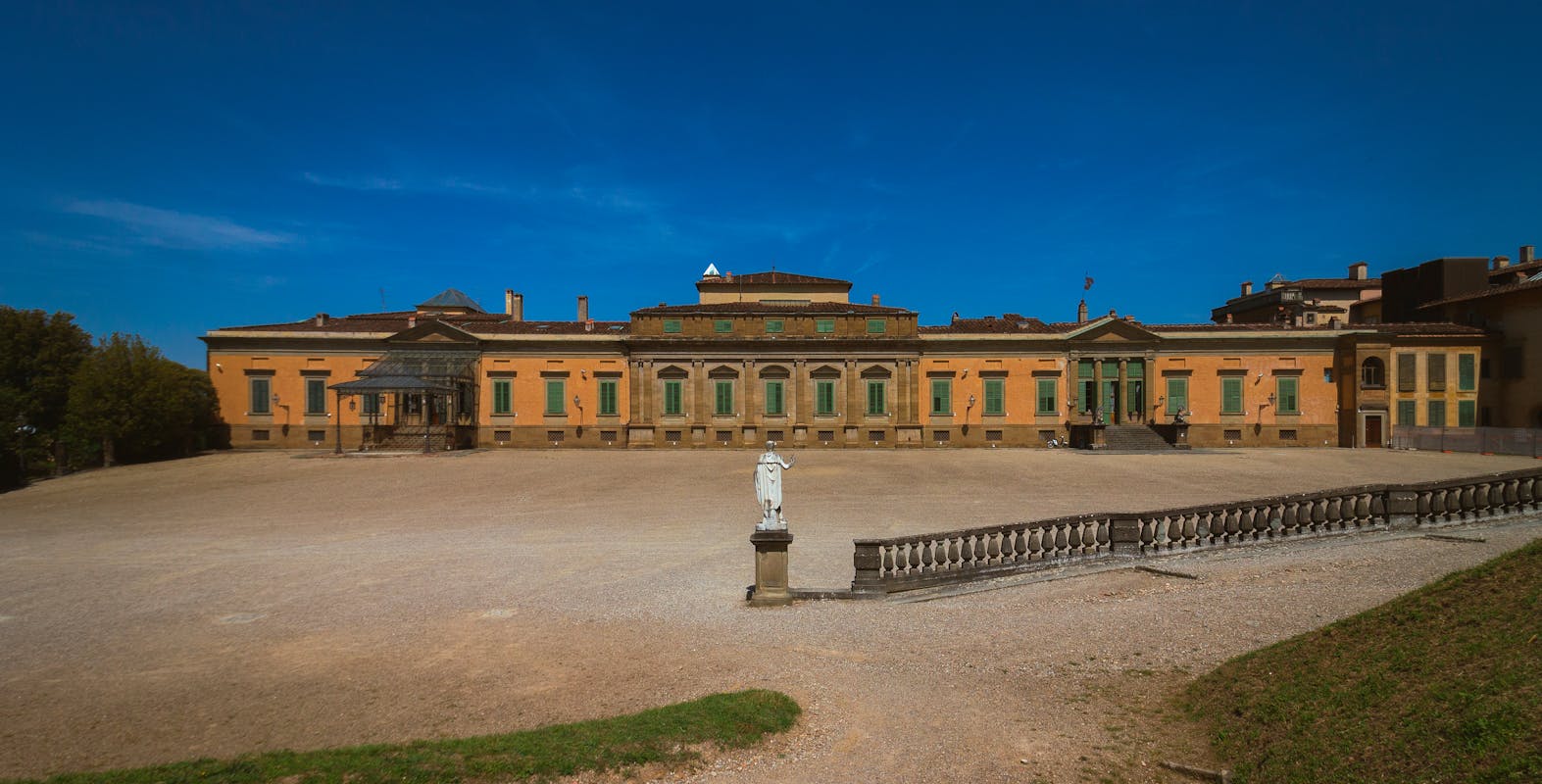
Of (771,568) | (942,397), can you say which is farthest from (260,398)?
(771,568)

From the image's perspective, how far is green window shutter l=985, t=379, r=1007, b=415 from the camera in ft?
128

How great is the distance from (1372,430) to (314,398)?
189 feet

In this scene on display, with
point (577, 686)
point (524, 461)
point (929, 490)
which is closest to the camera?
point (577, 686)

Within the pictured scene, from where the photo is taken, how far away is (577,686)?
277 inches

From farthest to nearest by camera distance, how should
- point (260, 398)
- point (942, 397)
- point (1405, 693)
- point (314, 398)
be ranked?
1. point (942, 397)
2. point (314, 398)
3. point (260, 398)
4. point (1405, 693)

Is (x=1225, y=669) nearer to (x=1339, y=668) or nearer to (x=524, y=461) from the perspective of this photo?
(x=1339, y=668)

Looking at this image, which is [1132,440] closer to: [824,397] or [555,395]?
[824,397]

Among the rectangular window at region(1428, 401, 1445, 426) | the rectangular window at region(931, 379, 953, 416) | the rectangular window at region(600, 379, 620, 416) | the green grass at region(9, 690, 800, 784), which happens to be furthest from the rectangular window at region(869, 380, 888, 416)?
the green grass at region(9, 690, 800, 784)

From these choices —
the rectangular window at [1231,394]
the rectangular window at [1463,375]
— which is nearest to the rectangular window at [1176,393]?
the rectangular window at [1231,394]

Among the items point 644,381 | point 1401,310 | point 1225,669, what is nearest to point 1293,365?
point 1401,310

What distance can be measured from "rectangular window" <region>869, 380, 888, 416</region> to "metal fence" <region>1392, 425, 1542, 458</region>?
26.6m

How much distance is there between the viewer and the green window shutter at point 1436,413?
121 feet

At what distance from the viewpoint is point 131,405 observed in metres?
30.5

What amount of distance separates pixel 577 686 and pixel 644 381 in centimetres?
3294
